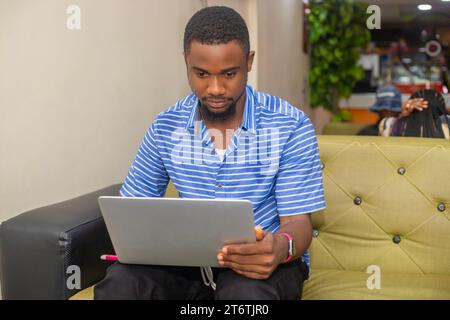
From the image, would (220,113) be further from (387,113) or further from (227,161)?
(387,113)

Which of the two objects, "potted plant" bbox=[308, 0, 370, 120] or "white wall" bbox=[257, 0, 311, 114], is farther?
"potted plant" bbox=[308, 0, 370, 120]

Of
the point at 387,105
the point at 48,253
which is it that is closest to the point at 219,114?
the point at 48,253

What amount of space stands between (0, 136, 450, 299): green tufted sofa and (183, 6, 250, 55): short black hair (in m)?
0.58

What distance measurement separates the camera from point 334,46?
18.8ft

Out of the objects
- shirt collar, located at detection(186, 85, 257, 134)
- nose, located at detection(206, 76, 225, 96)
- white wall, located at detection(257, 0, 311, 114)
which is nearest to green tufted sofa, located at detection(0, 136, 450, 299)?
shirt collar, located at detection(186, 85, 257, 134)

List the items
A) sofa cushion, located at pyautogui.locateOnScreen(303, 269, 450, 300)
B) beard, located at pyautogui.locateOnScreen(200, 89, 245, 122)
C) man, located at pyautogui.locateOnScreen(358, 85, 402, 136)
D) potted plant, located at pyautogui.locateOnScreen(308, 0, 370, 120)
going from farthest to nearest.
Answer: potted plant, located at pyautogui.locateOnScreen(308, 0, 370, 120), man, located at pyautogui.locateOnScreen(358, 85, 402, 136), sofa cushion, located at pyautogui.locateOnScreen(303, 269, 450, 300), beard, located at pyautogui.locateOnScreen(200, 89, 245, 122)

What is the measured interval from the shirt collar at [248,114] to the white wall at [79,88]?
0.50 m

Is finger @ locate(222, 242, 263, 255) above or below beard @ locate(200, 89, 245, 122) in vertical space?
below

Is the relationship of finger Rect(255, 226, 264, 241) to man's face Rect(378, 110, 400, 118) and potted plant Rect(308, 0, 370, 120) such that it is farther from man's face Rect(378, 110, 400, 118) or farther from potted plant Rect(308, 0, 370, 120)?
potted plant Rect(308, 0, 370, 120)

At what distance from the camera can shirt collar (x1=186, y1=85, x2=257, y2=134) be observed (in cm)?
153

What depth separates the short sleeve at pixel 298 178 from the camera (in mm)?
1470

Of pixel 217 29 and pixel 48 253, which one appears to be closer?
pixel 217 29

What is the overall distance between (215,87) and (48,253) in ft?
1.91
